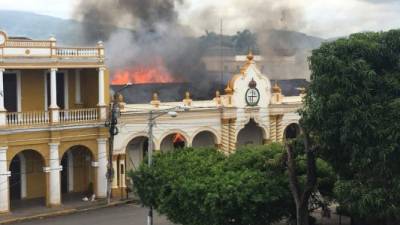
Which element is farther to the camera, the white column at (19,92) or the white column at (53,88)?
the white column at (19,92)

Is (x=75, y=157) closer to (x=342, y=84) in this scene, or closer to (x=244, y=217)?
(x=244, y=217)

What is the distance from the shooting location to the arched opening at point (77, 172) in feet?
126

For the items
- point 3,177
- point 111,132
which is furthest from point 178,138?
point 3,177

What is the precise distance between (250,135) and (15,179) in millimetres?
15822

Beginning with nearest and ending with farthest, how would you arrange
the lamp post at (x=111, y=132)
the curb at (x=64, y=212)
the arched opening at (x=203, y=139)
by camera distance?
the curb at (x=64, y=212) → the lamp post at (x=111, y=132) → the arched opening at (x=203, y=139)

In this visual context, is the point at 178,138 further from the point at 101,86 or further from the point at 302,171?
the point at 302,171

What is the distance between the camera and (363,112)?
1991 cm

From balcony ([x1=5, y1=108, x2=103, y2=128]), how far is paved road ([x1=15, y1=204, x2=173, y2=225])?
478 centimetres

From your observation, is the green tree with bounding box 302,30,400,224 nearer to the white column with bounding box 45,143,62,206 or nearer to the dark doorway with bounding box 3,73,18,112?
the white column with bounding box 45,143,62,206

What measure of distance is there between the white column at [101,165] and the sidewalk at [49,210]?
71 centimetres

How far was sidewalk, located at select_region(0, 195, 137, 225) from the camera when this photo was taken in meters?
33.4

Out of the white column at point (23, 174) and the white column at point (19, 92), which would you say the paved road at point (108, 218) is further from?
the white column at point (19, 92)

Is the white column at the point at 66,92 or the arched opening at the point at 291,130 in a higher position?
the white column at the point at 66,92

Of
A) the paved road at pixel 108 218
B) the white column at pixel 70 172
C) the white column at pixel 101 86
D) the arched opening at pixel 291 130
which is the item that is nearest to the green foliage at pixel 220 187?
the paved road at pixel 108 218
